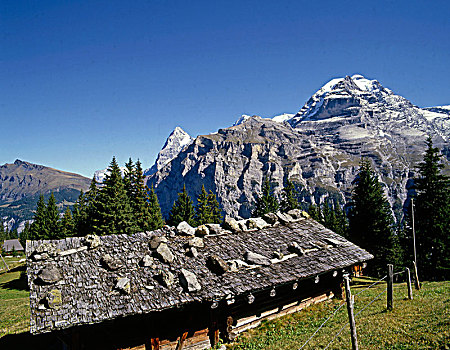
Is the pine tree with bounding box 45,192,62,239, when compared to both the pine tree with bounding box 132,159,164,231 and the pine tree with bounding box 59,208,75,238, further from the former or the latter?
the pine tree with bounding box 132,159,164,231

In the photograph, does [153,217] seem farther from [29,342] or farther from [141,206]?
[29,342]

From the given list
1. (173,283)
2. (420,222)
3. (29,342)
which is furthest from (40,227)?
(420,222)

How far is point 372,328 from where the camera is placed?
42.5 ft

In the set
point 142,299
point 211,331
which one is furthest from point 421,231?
point 142,299

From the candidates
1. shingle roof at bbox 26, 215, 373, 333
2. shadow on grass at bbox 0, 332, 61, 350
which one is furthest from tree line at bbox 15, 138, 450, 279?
shadow on grass at bbox 0, 332, 61, 350

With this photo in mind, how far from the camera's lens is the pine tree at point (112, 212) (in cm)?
4094

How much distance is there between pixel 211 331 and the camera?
47.5 ft

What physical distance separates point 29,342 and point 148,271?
9637 millimetres

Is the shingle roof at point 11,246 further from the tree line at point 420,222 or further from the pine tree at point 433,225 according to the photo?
the pine tree at point 433,225

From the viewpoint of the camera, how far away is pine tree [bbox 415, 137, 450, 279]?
3281 cm

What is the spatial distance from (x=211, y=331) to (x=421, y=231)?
30.1m

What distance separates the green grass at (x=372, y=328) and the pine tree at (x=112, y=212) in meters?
30.4

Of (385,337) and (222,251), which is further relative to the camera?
(222,251)

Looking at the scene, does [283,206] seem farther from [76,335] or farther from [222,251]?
[76,335]
